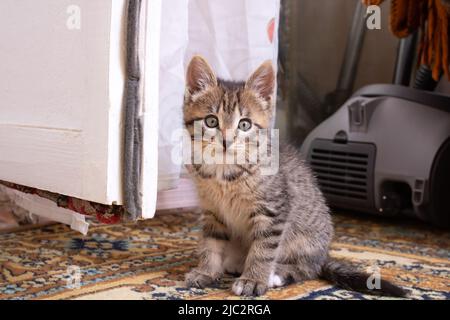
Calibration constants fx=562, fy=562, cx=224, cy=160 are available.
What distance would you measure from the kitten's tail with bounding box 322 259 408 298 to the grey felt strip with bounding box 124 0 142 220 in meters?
0.48

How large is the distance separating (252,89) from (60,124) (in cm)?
45

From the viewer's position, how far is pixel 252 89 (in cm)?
131

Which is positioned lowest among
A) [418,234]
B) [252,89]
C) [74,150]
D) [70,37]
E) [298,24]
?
[418,234]

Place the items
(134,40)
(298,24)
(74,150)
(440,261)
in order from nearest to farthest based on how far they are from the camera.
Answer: (134,40), (74,150), (440,261), (298,24)

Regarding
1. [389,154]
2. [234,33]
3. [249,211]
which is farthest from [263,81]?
[389,154]

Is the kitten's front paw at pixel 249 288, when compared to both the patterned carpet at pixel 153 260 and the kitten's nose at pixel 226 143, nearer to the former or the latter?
the patterned carpet at pixel 153 260

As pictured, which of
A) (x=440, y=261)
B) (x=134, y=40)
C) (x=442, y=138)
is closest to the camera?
(x=134, y=40)

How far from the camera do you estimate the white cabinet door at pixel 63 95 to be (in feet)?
3.67

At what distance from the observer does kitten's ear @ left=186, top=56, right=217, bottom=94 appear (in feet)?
4.25

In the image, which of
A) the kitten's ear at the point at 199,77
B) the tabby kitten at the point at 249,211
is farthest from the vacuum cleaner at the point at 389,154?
the kitten's ear at the point at 199,77

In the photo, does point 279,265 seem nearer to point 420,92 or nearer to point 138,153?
point 138,153

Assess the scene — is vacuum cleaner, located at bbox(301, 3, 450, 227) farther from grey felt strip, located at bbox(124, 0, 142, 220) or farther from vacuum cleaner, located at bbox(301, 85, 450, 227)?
grey felt strip, located at bbox(124, 0, 142, 220)
